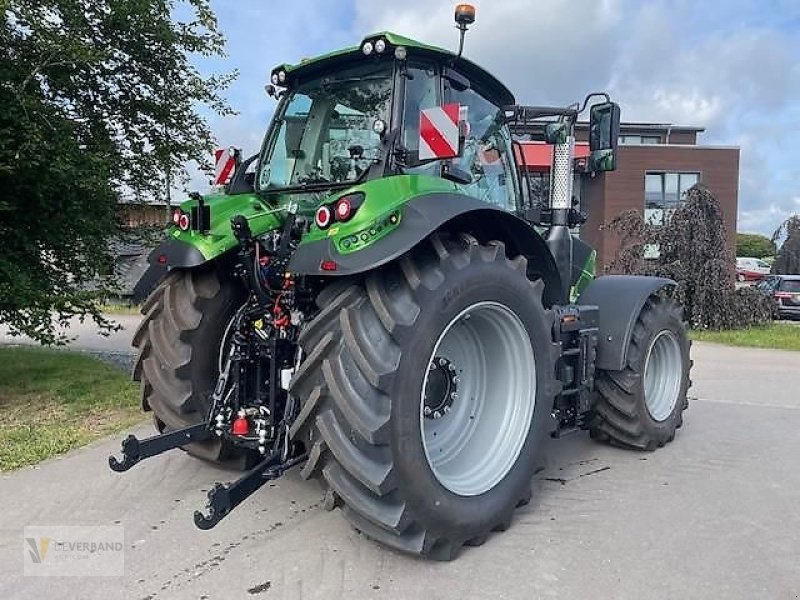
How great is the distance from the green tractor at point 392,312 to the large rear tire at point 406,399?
0.01 meters

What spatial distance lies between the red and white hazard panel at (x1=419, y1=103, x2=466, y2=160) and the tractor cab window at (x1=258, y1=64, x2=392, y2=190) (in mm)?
352

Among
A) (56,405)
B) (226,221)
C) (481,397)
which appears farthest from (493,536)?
(56,405)

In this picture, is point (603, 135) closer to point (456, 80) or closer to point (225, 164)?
point (456, 80)

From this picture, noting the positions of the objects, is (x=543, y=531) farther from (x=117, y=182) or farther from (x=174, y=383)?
(x=117, y=182)

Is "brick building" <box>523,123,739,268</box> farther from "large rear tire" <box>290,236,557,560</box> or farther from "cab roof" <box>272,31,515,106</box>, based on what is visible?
"large rear tire" <box>290,236,557,560</box>

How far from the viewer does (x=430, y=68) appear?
4023 millimetres

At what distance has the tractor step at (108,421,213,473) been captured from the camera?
11.0 ft

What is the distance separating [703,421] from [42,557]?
17.9ft

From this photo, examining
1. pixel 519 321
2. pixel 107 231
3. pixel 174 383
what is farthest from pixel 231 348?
pixel 107 231

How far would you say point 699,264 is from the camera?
15.8 metres

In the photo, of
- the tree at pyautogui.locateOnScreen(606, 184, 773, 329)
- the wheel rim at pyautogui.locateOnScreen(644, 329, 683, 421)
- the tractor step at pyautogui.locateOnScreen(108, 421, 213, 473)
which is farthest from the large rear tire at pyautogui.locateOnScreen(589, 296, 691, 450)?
the tree at pyautogui.locateOnScreen(606, 184, 773, 329)

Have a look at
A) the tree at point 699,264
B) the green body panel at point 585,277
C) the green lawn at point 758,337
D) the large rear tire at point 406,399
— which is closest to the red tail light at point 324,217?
the large rear tire at point 406,399

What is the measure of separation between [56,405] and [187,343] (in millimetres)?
3318

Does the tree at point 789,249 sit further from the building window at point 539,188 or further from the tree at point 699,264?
the building window at point 539,188
